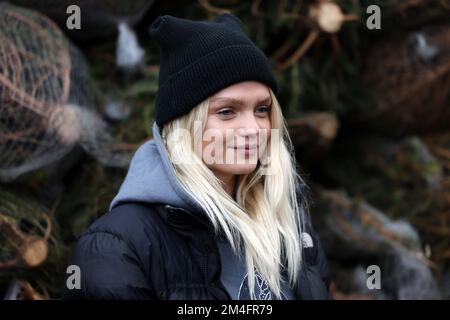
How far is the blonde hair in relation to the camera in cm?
223

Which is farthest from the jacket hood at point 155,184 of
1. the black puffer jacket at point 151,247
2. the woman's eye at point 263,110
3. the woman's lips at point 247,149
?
the woman's eye at point 263,110

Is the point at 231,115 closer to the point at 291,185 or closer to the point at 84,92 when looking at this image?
the point at 291,185

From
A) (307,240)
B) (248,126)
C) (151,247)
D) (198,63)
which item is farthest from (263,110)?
(151,247)

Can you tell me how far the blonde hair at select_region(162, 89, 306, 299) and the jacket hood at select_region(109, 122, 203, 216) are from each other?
33mm

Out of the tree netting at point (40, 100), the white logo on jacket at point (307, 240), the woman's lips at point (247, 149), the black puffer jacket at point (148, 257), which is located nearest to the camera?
the black puffer jacket at point (148, 257)

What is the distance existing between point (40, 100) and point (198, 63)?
3.46 feet

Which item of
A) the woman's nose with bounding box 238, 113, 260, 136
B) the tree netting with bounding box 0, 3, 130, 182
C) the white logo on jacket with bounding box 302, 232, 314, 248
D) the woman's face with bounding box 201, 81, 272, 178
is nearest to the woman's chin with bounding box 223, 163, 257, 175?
the woman's face with bounding box 201, 81, 272, 178

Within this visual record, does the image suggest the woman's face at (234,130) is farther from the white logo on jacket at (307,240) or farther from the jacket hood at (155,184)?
the white logo on jacket at (307,240)

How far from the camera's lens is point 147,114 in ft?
11.4

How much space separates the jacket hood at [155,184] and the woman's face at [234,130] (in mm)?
154

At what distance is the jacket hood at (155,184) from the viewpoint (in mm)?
2154

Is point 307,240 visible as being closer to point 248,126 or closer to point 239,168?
point 239,168

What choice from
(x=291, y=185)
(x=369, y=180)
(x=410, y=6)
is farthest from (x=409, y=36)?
(x=291, y=185)

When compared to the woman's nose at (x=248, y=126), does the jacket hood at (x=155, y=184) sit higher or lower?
lower
